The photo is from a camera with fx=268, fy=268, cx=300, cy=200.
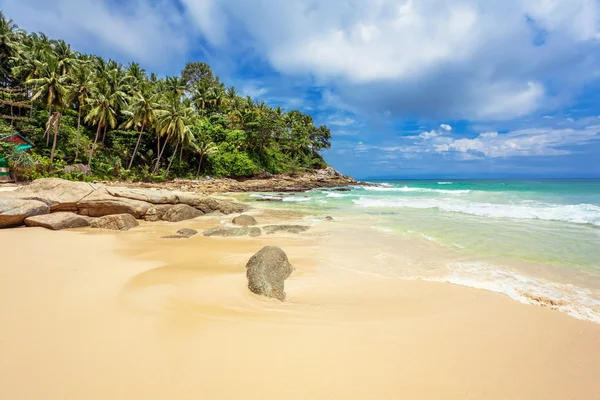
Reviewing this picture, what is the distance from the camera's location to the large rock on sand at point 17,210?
873cm

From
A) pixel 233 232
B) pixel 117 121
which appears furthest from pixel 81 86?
pixel 233 232

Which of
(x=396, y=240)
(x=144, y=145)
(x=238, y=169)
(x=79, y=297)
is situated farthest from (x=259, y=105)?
(x=79, y=297)

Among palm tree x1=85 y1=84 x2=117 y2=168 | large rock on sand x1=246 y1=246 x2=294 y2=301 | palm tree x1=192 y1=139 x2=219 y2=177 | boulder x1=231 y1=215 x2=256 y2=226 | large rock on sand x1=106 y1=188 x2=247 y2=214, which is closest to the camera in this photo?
large rock on sand x1=246 y1=246 x2=294 y2=301

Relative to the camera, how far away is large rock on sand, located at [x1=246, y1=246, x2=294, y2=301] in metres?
4.37

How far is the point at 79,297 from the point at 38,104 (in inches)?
1682

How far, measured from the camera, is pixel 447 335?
331 centimetres

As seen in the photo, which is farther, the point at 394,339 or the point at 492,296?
the point at 492,296

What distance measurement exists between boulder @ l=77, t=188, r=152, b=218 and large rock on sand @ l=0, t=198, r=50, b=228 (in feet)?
4.22

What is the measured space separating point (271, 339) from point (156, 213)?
10787mm

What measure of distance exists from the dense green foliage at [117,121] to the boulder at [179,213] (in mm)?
18749

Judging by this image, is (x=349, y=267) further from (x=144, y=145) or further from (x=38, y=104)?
(x=38, y=104)

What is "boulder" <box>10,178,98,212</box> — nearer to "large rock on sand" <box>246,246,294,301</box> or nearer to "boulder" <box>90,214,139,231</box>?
"boulder" <box>90,214,139,231</box>

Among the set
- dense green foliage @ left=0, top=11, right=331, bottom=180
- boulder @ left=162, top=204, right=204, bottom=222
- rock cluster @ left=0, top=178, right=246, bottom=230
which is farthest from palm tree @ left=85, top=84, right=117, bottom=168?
boulder @ left=162, top=204, right=204, bottom=222

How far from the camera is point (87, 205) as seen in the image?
1083 cm
